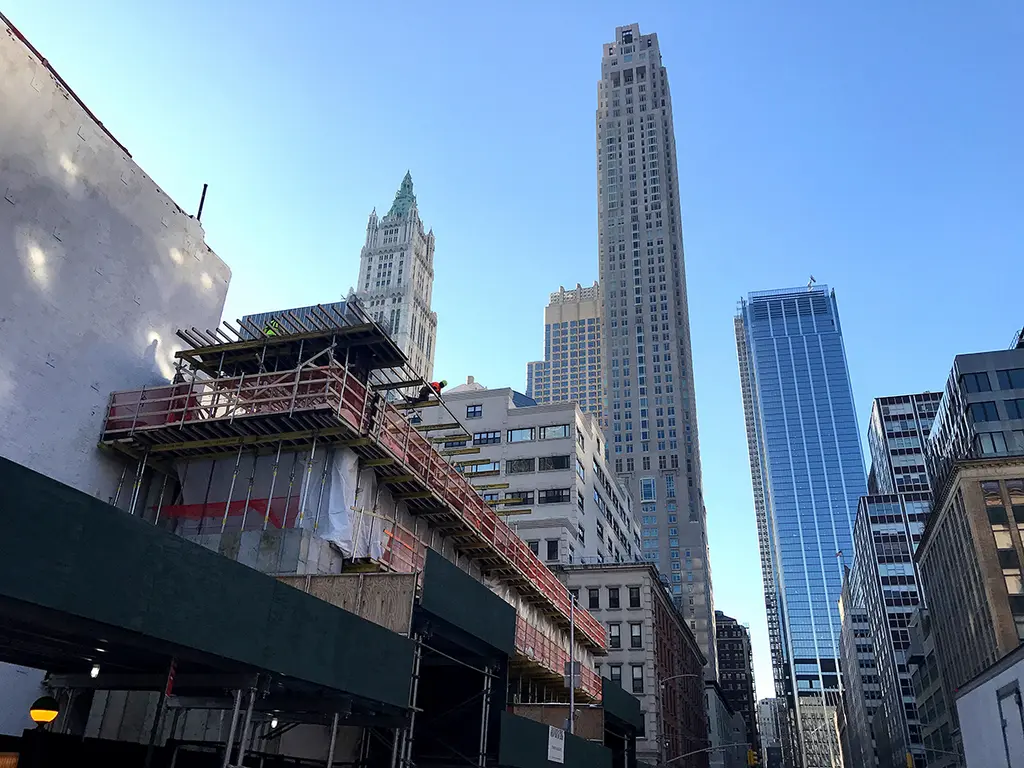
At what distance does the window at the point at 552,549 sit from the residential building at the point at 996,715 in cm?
4873

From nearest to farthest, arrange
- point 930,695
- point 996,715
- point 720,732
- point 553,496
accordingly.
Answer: point 996,715, point 553,496, point 930,695, point 720,732

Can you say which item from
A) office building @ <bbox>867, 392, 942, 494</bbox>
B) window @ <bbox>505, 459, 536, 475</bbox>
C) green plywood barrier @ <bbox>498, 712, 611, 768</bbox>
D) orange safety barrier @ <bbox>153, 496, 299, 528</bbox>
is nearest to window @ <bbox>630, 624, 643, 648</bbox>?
window @ <bbox>505, 459, 536, 475</bbox>

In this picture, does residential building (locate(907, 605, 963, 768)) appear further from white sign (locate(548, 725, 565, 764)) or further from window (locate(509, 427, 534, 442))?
white sign (locate(548, 725, 565, 764))

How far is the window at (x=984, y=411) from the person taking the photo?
84000mm

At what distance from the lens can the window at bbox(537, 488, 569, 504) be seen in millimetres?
80688

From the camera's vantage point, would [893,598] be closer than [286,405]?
No

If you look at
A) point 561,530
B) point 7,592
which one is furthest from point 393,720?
point 561,530

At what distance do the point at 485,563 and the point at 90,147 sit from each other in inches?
908

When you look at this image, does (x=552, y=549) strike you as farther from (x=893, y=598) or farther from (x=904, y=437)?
(x=904, y=437)

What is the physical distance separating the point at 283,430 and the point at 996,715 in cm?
2393

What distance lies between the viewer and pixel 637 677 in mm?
68875

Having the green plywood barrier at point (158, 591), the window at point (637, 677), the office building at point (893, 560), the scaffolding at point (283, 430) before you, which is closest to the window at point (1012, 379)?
the office building at point (893, 560)

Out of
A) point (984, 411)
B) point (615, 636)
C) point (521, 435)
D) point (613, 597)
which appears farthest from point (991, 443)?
point (521, 435)

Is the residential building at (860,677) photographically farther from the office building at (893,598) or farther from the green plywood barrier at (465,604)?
the green plywood barrier at (465,604)
